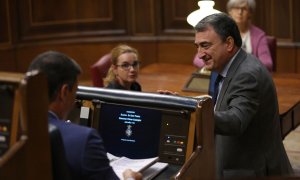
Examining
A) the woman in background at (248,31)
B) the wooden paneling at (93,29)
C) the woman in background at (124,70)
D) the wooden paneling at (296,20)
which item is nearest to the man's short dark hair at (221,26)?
the woman in background at (124,70)

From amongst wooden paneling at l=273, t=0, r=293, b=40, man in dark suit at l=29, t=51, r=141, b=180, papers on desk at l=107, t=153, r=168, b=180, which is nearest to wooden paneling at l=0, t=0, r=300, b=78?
wooden paneling at l=273, t=0, r=293, b=40

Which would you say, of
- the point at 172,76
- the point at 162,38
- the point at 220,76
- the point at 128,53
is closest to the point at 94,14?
the point at 162,38

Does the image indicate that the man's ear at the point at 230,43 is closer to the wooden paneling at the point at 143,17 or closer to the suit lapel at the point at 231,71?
the suit lapel at the point at 231,71

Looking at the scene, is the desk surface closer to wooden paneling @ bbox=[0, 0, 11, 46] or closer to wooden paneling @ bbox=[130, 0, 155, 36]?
wooden paneling @ bbox=[130, 0, 155, 36]

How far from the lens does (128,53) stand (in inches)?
174

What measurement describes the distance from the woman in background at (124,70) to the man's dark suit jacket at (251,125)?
133 cm

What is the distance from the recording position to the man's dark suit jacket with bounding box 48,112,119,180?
2.25 metres

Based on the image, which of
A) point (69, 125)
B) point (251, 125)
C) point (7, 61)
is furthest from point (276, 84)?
point (7, 61)

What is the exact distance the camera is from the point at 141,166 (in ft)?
8.84

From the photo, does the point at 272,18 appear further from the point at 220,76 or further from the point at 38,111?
the point at 38,111

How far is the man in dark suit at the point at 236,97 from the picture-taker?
9.75 ft

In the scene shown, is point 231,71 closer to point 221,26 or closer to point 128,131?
point 221,26

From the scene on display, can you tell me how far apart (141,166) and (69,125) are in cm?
49

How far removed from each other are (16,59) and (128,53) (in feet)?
10.3
